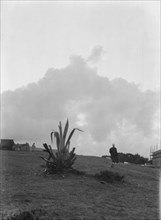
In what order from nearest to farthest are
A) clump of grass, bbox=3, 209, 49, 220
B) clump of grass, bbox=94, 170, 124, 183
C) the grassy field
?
clump of grass, bbox=3, 209, 49, 220 < the grassy field < clump of grass, bbox=94, 170, 124, 183

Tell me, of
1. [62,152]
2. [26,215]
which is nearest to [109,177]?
[62,152]

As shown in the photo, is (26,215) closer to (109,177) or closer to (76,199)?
(76,199)

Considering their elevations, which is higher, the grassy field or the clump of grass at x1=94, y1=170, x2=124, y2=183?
the clump of grass at x1=94, y1=170, x2=124, y2=183

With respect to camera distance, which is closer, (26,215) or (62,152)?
(26,215)

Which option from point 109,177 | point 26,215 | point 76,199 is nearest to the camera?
point 26,215

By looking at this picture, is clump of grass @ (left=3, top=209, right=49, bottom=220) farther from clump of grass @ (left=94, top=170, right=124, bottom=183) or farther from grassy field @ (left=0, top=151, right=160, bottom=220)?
clump of grass @ (left=94, top=170, right=124, bottom=183)

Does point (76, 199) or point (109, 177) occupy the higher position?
point (109, 177)

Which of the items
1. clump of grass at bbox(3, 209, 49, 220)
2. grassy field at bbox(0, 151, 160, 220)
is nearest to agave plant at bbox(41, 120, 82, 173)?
grassy field at bbox(0, 151, 160, 220)

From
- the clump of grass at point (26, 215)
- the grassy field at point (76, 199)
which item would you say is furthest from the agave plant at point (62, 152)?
the clump of grass at point (26, 215)

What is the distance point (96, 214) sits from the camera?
5504 mm

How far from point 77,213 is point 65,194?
153 centimetres

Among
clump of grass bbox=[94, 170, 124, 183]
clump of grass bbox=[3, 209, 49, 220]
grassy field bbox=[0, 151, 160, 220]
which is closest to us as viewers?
clump of grass bbox=[3, 209, 49, 220]

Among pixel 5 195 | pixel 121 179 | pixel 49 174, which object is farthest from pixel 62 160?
pixel 5 195

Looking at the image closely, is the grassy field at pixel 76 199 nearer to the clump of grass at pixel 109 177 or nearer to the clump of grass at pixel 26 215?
the clump of grass at pixel 26 215
